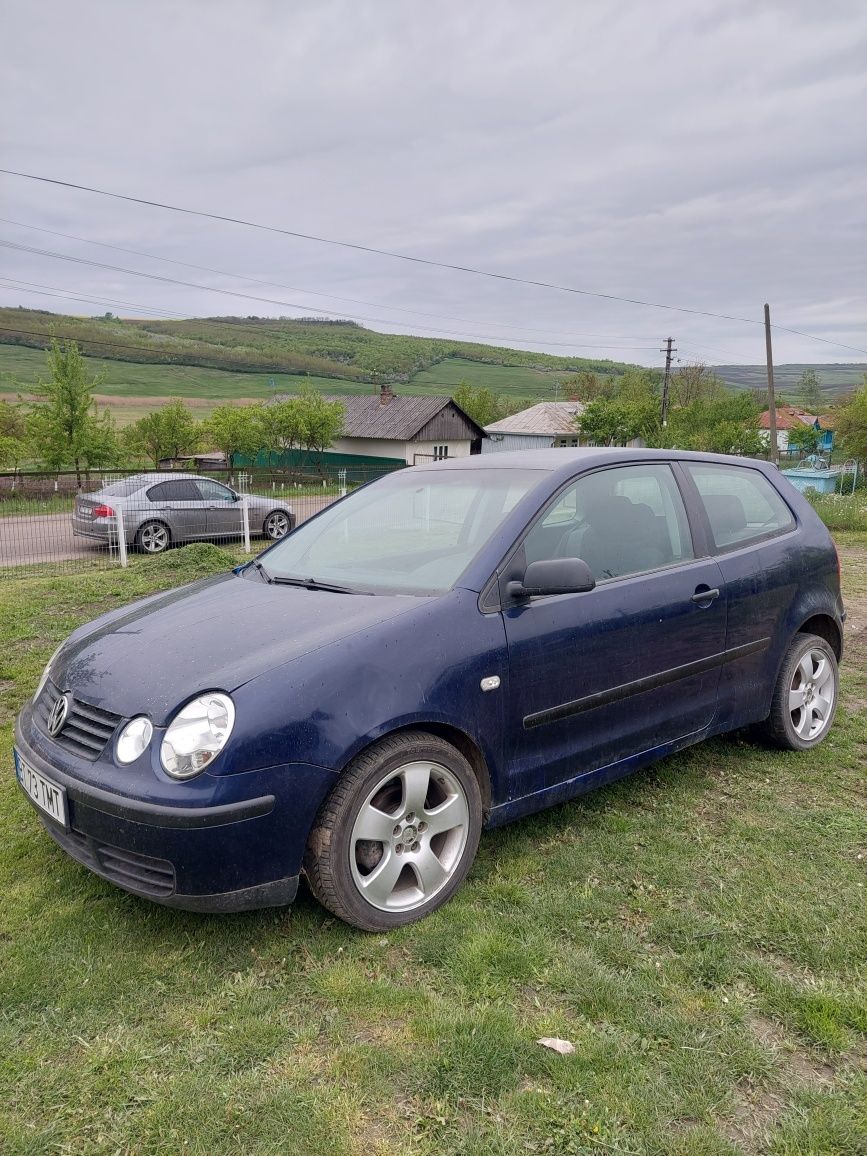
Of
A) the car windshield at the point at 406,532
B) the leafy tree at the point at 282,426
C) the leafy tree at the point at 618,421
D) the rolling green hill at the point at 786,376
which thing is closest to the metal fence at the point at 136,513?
the car windshield at the point at 406,532

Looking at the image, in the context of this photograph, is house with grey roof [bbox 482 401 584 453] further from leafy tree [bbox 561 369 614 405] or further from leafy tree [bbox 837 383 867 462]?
leafy tree [bbox 837 383 867 462]

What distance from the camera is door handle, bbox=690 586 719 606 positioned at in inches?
142

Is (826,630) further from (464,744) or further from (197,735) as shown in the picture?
(197,735)

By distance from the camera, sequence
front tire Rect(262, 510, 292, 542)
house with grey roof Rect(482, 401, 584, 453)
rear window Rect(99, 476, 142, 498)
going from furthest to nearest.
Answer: house with grey roof Rect(482, 401, 584, 453) < front tire Rect(262, 510, 292, 542) < rear window Rect(99, 476, 142, 498)

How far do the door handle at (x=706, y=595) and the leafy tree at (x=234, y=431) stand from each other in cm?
3647

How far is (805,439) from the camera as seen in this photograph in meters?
58.5

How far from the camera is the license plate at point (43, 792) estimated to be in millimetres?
2577

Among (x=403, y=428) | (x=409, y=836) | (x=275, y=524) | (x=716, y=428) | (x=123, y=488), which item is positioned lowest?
(x=409, y=836)

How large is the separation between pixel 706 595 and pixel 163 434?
37398 mm

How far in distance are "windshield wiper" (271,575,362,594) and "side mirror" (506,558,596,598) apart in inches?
27.2


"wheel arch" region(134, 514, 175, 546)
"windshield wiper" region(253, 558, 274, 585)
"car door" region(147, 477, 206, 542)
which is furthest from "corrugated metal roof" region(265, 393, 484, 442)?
"windshield wiper" region(253, 558, 274, 585)

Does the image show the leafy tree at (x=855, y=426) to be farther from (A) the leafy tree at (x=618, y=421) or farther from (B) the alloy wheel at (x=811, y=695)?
(B) the alloy wheel at (x=811, y=695)

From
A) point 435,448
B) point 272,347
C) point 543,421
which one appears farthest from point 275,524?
point 272,347

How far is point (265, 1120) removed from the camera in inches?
76.7
